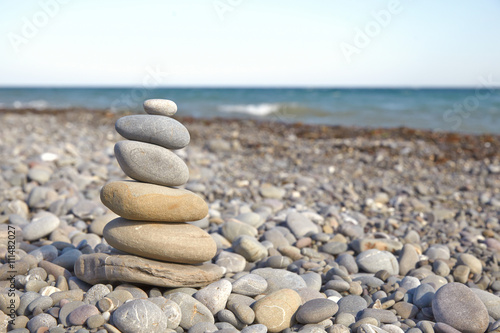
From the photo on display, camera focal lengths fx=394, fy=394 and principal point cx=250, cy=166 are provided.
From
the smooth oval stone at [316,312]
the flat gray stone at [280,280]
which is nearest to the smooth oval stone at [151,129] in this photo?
the flat gray stone at [280,280]

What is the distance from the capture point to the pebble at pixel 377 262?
13.0ft

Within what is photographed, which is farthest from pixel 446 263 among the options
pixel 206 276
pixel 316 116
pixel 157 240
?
pixel 316 116

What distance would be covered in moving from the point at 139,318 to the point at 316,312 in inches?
48.7

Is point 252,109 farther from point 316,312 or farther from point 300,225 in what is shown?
point 316,312

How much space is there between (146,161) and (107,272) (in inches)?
35.7

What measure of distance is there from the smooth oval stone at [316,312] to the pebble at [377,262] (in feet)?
3.75

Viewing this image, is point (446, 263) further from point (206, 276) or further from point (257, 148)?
point (257, 148)

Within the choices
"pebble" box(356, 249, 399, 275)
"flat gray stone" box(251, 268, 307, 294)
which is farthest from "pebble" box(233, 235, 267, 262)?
"pebble" box(356, 249, 399, 275)

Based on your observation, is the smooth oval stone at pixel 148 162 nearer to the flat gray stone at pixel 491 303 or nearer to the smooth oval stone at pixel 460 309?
the smooth oval stone at pixel 460 309

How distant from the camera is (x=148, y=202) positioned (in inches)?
120

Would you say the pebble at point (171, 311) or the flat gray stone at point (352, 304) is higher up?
the pebble at point (171, 311)

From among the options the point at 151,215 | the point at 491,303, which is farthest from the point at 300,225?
the point at 151,215

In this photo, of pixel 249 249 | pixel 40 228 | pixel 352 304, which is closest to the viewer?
pixel 352 304

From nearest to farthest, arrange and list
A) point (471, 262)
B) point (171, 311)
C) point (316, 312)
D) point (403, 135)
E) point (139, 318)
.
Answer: point (139, 318) < point (171, 311) < point (316, 312) < point (471, 262) < point (403, 135)
